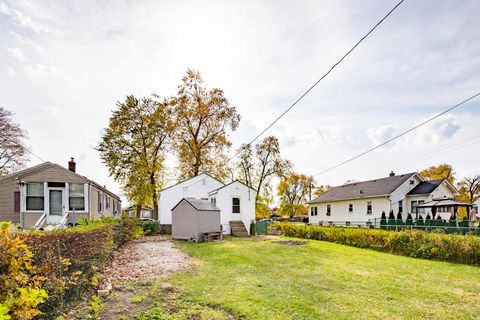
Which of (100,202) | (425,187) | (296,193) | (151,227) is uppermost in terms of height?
(425,187)

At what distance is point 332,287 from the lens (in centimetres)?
723

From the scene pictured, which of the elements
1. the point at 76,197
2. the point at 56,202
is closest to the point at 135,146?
the point at 76,197

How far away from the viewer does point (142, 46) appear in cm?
1066

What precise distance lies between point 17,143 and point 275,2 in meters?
28.3

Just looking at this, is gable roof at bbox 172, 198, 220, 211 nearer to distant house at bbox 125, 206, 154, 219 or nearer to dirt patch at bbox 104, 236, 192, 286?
dirt patch at bbox 104, 236, 192, 286

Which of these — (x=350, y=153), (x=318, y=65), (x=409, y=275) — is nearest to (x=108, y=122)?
(x=350, y=153)

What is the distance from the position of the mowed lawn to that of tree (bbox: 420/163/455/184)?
157 ft

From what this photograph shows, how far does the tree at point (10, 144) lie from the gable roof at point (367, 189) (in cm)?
3183

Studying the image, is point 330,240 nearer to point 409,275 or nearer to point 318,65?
point 409,275

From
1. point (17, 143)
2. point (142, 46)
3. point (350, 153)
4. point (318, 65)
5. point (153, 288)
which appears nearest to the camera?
point (153, 288)

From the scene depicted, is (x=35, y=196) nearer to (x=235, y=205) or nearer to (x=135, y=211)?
(x=235, y=205)

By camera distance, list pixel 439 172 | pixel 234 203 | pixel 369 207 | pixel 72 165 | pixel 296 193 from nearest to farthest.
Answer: pixel 72 165
pixel 234 203
pixel 369 207
pixel 439 172
pixel 296 193

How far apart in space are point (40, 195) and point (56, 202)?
33.5 inches

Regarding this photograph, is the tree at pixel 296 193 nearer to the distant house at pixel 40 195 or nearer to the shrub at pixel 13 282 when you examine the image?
the distant house at pixel 40 195
